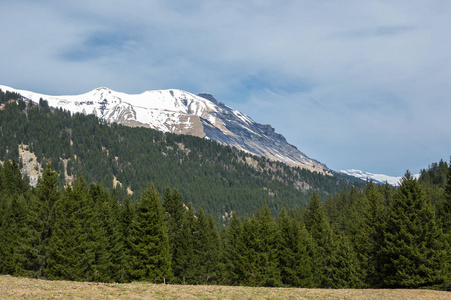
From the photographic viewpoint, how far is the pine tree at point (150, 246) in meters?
42.7

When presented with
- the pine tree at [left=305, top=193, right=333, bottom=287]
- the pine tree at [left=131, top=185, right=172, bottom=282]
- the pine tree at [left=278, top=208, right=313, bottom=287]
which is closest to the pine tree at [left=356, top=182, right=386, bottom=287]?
the pine tree at [left=305, top=193, right=333, bottom=287]

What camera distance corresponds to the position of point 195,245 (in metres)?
59.4

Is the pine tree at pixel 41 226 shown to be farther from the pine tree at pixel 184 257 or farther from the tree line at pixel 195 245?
the pine tree at pixel 184 257

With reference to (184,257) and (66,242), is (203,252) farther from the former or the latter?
(66,242)

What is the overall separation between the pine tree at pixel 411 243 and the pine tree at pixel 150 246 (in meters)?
24.7

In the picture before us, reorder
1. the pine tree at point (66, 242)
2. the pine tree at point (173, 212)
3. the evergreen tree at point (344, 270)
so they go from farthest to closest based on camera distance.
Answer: the pine tree at point (173, 212), the evergreen tree at point (344, 270), the pine tree at point (66, 242)

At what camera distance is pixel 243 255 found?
55219mm

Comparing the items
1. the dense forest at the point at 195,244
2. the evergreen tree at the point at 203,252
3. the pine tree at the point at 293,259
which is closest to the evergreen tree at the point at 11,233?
the dense forest at the point at 195,244

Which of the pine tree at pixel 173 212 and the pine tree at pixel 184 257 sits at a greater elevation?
the pine tree at pixel 173 212

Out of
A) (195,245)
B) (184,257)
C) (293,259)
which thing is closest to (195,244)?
(195,245)

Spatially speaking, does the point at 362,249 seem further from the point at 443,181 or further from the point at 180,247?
the point at 443,181

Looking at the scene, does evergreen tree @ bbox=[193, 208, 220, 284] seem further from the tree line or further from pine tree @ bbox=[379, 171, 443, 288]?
pine tree @ bbox=[379, 171, 443, 288]

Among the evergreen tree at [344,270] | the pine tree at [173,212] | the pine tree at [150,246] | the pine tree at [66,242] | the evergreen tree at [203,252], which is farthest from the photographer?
the evergreen tree at [203,252]

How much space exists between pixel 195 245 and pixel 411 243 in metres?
32.2
